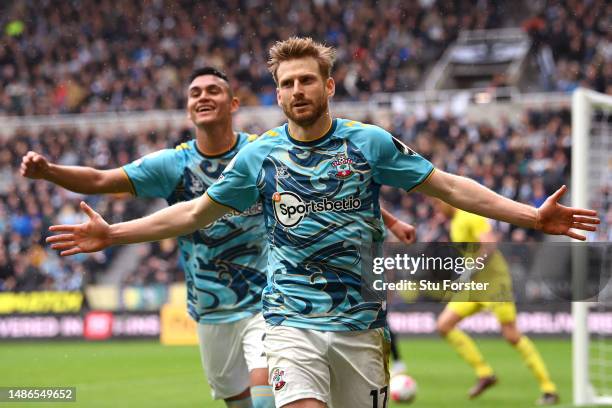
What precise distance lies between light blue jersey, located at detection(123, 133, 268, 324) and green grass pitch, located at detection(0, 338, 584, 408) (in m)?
3.19

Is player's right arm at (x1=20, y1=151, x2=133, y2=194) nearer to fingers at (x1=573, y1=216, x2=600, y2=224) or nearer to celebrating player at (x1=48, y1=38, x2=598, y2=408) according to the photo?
celebrating player at (x1=48, y1=38, x2=598, y2=408)

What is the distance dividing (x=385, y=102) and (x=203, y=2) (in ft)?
27.6

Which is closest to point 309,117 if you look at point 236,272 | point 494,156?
point 236,272

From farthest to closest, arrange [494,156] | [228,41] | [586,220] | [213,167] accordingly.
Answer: [228,41]
[494,156]
[213,167]
[586,220]

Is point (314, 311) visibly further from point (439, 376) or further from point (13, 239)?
point (13, 239)

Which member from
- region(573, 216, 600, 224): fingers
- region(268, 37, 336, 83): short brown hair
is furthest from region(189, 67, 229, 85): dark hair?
region(573, 216, 600, 224): fingers

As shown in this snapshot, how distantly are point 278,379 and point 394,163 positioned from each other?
4.05 feet

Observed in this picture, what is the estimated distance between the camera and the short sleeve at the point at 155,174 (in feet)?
21.0

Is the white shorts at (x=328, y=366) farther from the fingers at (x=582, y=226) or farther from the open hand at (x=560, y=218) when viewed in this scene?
the fingers at (x=582, y=226)

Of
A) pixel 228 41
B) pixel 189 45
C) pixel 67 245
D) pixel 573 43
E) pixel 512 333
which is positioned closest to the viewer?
pixel 67 245

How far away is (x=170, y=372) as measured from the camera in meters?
14.2

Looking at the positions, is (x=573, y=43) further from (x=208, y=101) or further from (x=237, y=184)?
(x=237, y=184)

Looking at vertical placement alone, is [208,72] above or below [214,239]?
above

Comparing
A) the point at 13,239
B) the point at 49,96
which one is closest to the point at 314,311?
the point at 13,239
